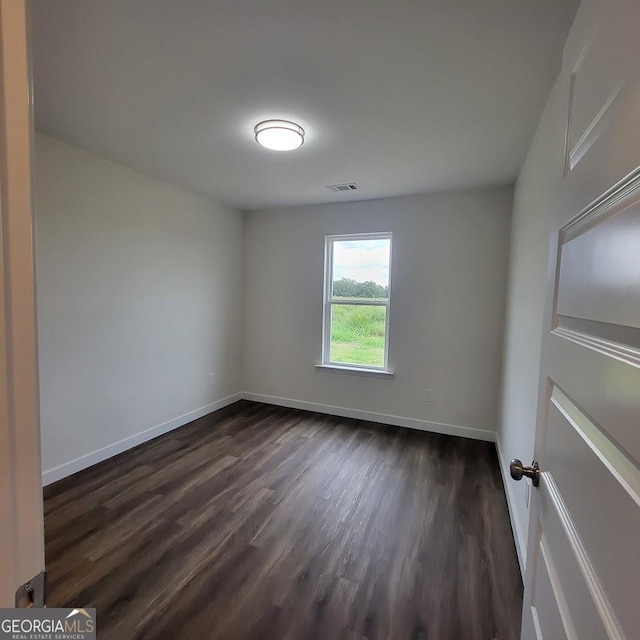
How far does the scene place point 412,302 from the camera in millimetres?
3580

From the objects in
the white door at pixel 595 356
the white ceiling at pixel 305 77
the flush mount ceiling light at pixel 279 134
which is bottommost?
the white door at pixel 595 356

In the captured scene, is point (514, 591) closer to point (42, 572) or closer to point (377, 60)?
point (42, 572)

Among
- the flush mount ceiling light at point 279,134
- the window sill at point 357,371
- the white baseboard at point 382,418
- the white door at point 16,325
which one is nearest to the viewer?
the white door at point 16,325

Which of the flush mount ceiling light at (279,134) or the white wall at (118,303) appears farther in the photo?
the white wall at (118,303)

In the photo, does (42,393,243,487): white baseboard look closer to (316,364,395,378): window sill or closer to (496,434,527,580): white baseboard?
(316,364,395,378): window sill

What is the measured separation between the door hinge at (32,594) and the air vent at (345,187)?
3.23m

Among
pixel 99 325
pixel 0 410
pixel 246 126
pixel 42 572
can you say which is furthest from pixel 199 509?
pixel 246 126

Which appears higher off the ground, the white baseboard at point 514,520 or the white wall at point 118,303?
the white wall at point 118,303

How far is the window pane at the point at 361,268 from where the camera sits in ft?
12.4

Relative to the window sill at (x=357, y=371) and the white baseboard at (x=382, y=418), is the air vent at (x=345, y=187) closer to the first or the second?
the window sill at (x=357, y=371)

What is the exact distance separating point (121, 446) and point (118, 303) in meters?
1.25

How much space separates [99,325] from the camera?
2.77 metres

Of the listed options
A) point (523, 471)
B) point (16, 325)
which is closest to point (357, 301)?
point (523, 471)

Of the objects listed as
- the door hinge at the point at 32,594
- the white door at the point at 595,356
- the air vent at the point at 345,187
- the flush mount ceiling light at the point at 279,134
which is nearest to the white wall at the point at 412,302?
the air vent at the point at 345,187
